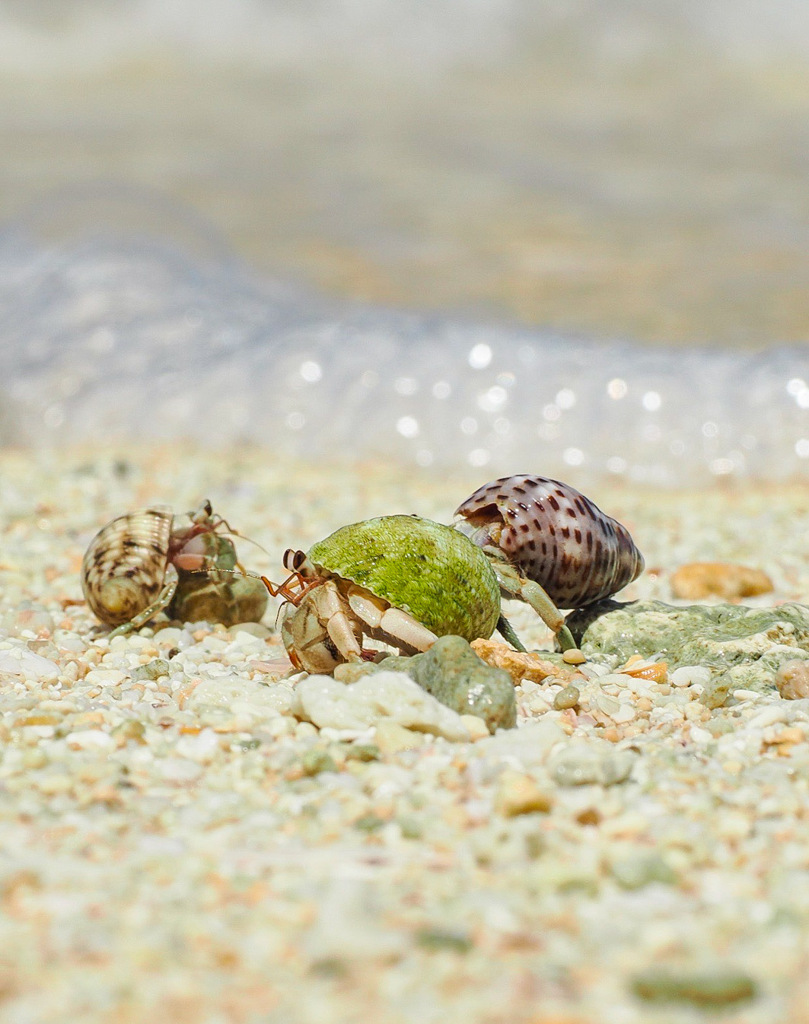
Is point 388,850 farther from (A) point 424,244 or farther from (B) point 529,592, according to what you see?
(A) point 424,244

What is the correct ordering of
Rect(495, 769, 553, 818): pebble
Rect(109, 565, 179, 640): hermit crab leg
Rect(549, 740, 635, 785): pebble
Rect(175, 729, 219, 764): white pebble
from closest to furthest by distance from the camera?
Rect(495, 769, 553, 818): pebble → Rect(549, 740, 635, 785): pebble → Rect(175, 729, 219, 764): white pebble → Rect(109, 565, 179, 640): hermit crab leg

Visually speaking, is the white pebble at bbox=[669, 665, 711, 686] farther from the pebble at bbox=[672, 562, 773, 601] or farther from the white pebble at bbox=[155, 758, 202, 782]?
the white pebble at bbox=[155, 758, 202, 782]

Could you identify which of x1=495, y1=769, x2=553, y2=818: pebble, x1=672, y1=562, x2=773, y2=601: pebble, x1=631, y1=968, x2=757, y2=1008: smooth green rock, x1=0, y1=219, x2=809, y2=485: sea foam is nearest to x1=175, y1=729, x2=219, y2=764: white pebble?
x1=495, y1=769, x2=553, y2=818: pebble

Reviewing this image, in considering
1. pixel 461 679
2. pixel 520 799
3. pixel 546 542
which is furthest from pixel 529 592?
pixel 520 799

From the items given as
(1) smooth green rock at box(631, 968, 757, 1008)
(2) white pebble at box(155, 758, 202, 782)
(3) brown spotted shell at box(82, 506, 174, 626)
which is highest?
(3) brown spotted shell at box(82, 506, 174, 626)

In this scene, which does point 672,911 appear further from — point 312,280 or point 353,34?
point 353,34

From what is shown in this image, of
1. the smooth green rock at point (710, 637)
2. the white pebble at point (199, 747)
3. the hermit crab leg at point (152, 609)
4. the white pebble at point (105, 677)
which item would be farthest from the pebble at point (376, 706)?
the hermit crab leg at point (152, 609)
